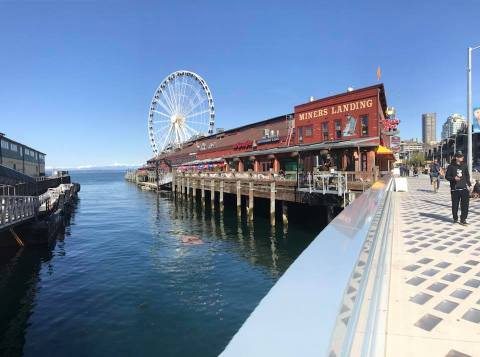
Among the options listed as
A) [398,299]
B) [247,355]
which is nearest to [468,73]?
[398,299]

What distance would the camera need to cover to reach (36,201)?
19.4 m

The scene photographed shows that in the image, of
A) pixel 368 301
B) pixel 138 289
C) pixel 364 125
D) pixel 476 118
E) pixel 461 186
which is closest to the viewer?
pixel 368 301

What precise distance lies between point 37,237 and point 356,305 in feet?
67.6

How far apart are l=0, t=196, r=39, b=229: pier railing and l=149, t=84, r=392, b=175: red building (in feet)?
52.9

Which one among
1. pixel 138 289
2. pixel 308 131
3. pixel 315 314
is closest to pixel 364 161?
pixel 308 131

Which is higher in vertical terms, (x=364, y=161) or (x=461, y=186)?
(x=364, y=161)

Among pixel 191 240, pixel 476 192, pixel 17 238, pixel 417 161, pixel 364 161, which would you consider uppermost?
pixel 417 161

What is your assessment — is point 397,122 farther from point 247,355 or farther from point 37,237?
point 247,355

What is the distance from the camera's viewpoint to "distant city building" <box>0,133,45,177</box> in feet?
138

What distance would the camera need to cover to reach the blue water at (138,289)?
9.06 m

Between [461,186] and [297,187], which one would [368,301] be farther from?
[297,187]

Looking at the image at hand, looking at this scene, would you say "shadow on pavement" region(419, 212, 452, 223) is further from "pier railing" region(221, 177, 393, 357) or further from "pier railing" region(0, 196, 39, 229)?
"pier railing" region(0, 196, 39, 229)

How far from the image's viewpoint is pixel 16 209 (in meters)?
16.4

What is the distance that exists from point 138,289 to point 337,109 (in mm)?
25448
